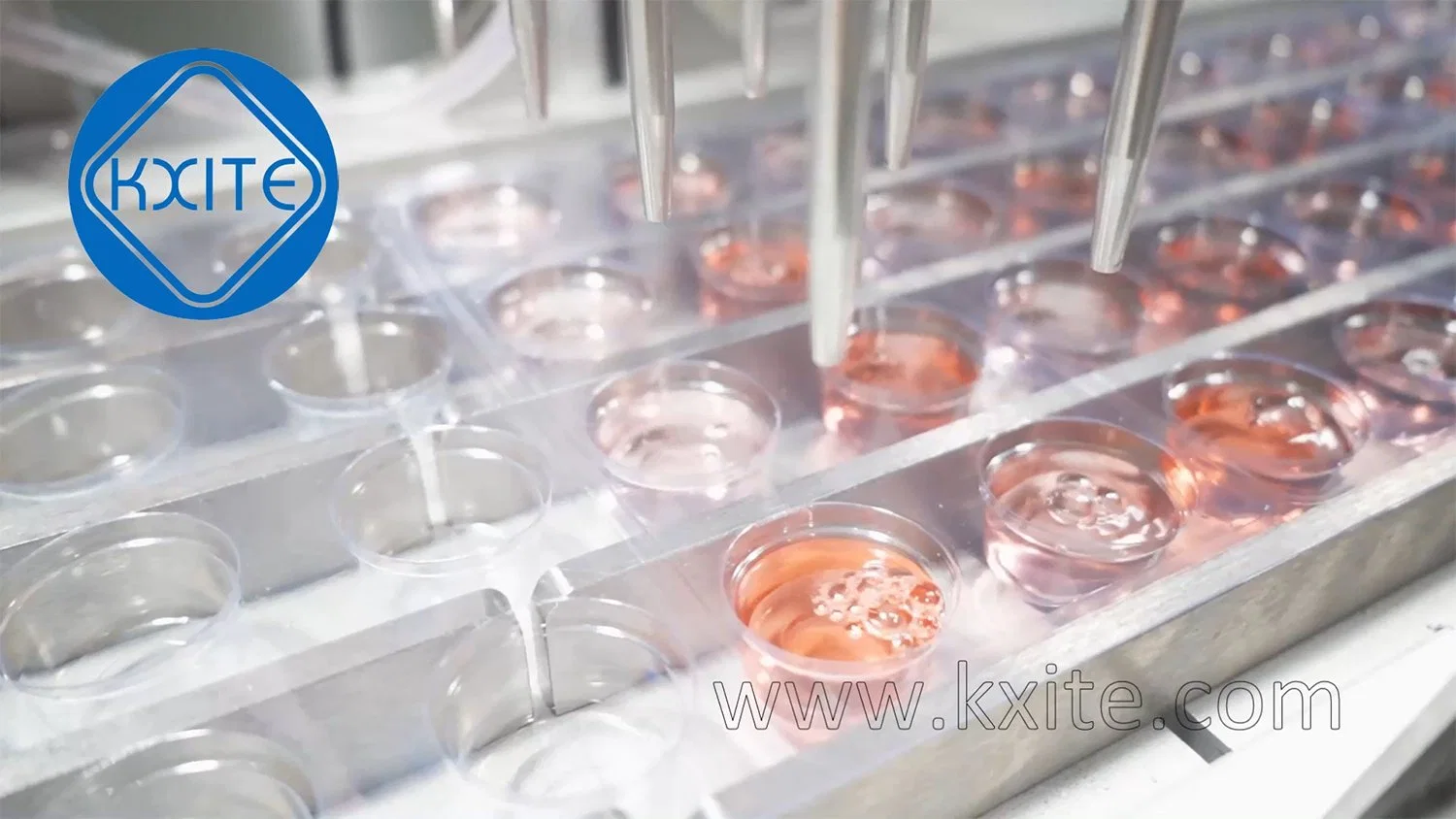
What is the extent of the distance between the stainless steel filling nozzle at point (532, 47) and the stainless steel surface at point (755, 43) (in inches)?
4.6

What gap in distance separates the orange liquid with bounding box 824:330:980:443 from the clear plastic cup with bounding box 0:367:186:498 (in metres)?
0.47

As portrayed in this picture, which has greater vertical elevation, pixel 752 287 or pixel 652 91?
pixel 652 91

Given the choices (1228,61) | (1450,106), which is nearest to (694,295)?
(1228,61)

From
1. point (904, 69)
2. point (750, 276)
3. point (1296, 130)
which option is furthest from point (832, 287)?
point (1296, 130)

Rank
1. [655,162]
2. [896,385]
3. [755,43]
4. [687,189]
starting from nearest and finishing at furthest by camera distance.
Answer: [655,162] → [755,43] → [896,385] → [687,189]

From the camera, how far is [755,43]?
2.13ft

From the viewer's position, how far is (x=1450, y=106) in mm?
1243

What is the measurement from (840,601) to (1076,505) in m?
0.19

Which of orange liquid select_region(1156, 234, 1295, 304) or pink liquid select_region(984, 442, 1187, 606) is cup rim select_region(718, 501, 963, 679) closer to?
pink liquid select_region(984, 442, 1187, 606)

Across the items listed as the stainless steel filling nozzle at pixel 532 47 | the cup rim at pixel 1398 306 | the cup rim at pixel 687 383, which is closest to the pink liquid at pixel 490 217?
the cup rim at pixel 687 383

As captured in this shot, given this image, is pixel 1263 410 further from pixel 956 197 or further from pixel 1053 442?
pixel 956 197

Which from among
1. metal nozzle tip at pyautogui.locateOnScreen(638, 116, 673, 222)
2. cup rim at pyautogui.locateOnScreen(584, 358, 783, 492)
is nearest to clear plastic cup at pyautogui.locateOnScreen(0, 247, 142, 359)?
cup rim at pyautogui.locateOnScreen(584, 358, 783, 492)

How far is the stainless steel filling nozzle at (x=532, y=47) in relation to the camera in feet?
1.93
